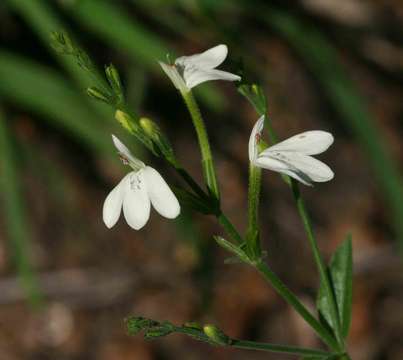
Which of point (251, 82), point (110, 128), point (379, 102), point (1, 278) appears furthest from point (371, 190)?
point (251, 82)

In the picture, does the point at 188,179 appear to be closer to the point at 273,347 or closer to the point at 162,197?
the point at 162,197

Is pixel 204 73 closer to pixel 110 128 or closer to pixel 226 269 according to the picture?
pixel 110 128

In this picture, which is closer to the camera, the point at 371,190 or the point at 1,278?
the point at 1,278

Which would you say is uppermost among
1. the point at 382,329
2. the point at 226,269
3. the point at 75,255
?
the point at 75,255

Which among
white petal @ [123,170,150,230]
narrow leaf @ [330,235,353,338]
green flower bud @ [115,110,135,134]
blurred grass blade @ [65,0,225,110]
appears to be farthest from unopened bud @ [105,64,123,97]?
blurred grass blade @ [65,0,225,110]

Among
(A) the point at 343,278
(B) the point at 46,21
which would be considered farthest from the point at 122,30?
(A) the point at 343,278

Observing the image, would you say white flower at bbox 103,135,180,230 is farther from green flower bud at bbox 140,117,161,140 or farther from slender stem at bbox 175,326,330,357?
slender stem at bbox 175,326,330,357

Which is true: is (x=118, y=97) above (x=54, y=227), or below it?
below
